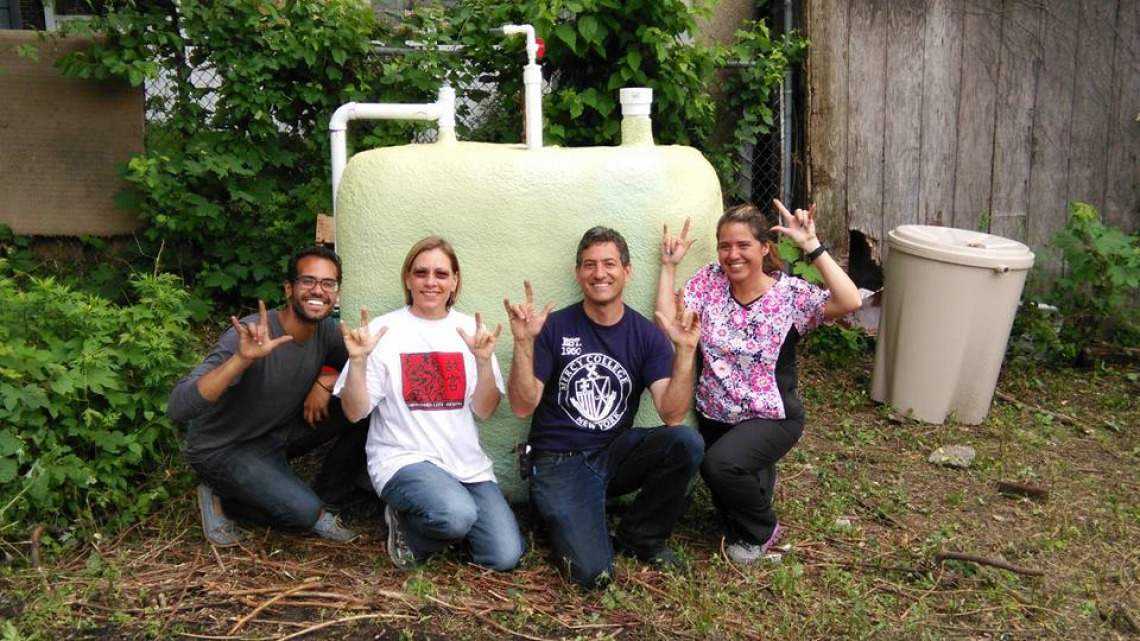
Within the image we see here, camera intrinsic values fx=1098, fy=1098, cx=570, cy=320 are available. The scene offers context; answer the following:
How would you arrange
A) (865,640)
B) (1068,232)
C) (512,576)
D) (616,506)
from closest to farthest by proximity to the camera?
(865,640), (512,576), (616,506), (1068,232)

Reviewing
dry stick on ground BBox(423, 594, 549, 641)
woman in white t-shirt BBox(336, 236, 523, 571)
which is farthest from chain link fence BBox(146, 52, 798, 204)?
dry stick on ground BBox(423, 594, 549, 641)

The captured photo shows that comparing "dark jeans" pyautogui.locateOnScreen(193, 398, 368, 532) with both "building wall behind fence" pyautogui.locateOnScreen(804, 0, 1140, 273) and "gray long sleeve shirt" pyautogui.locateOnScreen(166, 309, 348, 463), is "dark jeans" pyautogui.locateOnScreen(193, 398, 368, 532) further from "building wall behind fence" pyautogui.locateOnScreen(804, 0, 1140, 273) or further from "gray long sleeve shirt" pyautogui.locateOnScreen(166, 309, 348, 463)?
"building wall behind fence" pyautogui.locateOnScreen(804, 0, 1140, 273)

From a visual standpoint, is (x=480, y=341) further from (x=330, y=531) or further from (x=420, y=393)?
(x=330, y=531)

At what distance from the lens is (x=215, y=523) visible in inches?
151

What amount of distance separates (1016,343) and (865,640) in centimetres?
329

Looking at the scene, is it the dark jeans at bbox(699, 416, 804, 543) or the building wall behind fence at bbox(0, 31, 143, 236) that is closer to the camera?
the dark jeans at bbox(699, 416, 804, 543)

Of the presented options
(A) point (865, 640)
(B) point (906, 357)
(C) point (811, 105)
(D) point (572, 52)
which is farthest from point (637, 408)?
(C) point (811, 105)

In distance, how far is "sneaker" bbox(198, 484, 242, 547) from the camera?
3.82 meters

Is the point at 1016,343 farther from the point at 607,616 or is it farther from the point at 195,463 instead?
the point at 195,463

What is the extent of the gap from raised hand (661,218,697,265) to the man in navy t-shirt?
0.56 feet

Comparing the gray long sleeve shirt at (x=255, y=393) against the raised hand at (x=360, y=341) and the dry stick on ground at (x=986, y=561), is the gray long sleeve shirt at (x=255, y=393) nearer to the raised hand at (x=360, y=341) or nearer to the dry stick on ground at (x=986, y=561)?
the raised hand at (x=360, y=341)

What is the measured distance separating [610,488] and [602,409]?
292mm

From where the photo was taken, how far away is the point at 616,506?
13.7 ft

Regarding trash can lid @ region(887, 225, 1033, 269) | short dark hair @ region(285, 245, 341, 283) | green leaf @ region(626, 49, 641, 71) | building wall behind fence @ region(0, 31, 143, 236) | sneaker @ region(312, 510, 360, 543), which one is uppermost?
green leaf @ region(626, 49, 641, 71)
